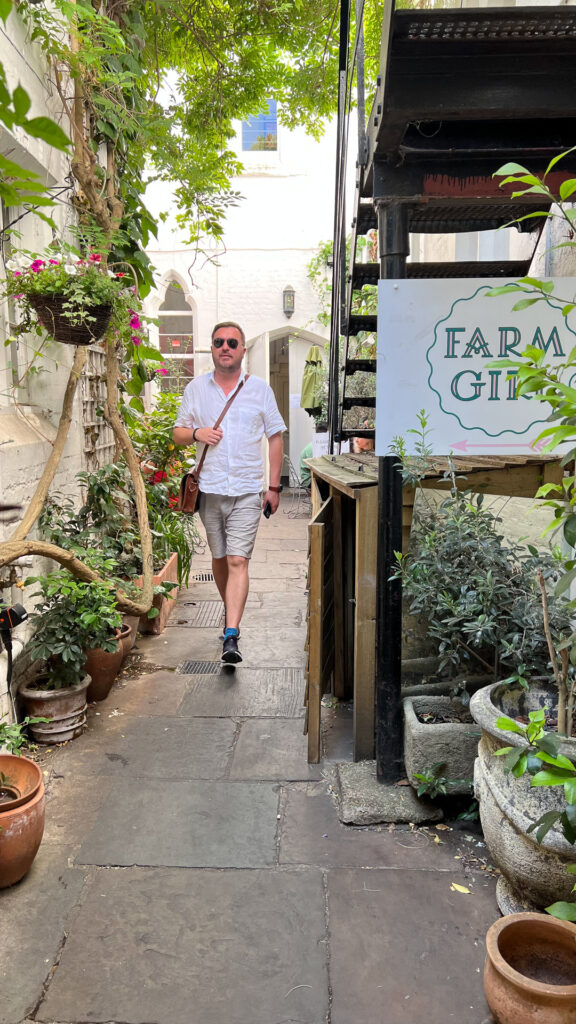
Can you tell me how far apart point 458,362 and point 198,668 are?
267 centimetres

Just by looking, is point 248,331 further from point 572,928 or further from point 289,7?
point 572,928

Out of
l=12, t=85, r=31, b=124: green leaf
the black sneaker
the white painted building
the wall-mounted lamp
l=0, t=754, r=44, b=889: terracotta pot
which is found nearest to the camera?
l=12, t=85, r=31, b=124: green leaf

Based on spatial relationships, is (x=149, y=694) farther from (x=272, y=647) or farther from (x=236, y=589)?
(x=272, y=647)

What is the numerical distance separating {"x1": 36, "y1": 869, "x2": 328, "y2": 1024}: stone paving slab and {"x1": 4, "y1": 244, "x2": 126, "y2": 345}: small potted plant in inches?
97.5

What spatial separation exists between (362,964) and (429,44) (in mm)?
2725

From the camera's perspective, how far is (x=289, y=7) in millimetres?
6156

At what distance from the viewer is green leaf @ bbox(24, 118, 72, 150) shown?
69cm

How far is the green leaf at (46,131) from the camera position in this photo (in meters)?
0.69

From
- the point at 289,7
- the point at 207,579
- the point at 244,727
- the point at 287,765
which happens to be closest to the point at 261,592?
the point at 207,579

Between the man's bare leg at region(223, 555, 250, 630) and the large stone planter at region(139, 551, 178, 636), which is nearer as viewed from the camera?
the man's bare leg at region(223, 555, 250, 630)

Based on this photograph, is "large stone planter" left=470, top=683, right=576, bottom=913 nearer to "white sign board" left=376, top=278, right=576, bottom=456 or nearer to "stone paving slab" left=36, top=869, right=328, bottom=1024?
"stone paving slab" left=36, top=869, right=328, bottom=1024

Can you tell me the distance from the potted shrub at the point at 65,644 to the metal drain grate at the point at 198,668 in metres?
0.93

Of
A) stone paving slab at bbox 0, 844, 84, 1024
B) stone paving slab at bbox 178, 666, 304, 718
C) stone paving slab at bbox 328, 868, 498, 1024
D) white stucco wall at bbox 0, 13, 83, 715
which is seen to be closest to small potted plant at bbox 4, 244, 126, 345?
white stucco wall at bbox 0, 13, 83, 715

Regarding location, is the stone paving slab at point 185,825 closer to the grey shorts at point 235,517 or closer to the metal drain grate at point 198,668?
the metal drain grate at point 198,668
